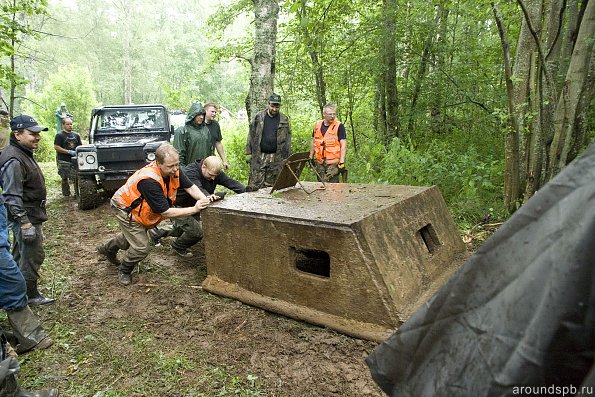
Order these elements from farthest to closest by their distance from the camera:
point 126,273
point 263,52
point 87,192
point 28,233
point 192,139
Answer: point 87,192
point 263,52
point 192,139
point 126,273
point 28,233

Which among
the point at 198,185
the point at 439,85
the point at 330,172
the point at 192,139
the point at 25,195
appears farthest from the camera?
the point at 439,85

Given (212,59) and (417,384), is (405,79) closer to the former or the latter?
(212,59)

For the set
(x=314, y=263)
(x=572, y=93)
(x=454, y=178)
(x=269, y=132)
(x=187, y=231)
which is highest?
(x=572, y=93)

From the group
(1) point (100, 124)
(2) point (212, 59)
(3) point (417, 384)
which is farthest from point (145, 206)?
(2) point (212, 59)

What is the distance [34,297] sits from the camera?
12.6ft

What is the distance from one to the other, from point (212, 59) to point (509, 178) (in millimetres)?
7848

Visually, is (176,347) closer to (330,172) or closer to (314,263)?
(314,263)

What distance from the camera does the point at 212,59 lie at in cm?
1000

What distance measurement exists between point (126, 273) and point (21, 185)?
143 cm

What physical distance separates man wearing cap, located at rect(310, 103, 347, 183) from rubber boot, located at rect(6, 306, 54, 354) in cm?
445

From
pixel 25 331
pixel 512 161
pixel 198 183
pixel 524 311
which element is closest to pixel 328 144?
pixel 198 183

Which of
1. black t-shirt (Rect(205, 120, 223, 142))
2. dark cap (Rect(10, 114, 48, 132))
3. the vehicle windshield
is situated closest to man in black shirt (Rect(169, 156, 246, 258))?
dark cap (Rect(10, 114, 48, 132))

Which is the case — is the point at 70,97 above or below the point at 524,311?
above

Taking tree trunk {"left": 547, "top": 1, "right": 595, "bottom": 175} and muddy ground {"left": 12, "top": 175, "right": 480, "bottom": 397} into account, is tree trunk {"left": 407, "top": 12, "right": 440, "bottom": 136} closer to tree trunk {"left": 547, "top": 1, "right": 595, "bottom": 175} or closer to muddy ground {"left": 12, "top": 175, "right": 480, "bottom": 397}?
tree trunk {"left": 547, "top": 1, "right": 595, "bottom": 175}
